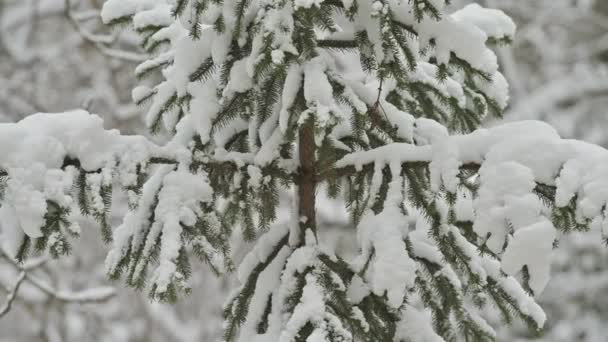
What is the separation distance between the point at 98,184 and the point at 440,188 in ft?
2.82

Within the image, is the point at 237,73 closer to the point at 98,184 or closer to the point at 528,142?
the point at 98,184

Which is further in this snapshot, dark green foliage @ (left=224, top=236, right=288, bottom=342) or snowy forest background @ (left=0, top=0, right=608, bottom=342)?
snowy forest background @ (left=0, top=0, right=608, bottom=342)

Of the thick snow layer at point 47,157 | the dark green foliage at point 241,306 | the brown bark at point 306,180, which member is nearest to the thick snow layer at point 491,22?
the brown bark at point 306,180

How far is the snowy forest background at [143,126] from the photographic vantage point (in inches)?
329

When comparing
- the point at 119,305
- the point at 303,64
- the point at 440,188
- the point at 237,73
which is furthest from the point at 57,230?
the point at 119,305

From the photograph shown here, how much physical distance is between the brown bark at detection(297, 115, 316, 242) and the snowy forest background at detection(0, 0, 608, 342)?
604cm

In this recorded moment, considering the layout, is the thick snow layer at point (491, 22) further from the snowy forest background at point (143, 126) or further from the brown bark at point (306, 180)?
the snowy forest background at point (143, 126)

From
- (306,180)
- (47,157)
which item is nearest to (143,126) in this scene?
(306,180)

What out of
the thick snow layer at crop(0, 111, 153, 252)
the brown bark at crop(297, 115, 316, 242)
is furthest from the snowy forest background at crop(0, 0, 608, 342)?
the thick snow layer at crop(0, 111, 153, 252)

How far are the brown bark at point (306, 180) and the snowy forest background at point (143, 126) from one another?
604 cm

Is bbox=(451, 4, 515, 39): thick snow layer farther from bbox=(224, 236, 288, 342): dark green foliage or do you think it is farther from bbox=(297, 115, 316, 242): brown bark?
bbox=(224, 236, 288, 342): dark green foliage

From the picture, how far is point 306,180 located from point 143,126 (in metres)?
7.25

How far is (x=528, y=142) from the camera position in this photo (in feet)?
5.34

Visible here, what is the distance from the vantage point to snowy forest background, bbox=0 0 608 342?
8.36 m
